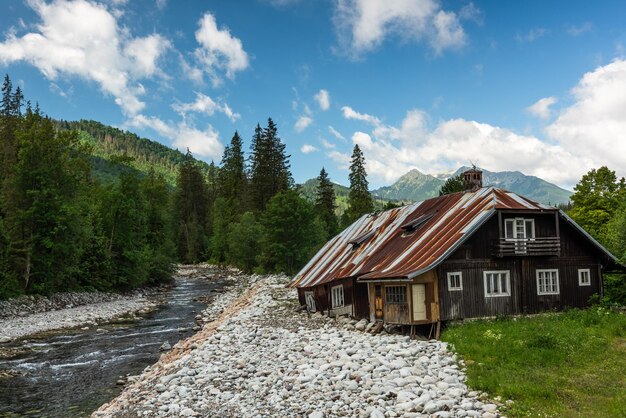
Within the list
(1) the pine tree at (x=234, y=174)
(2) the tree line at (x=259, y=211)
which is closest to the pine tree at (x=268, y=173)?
(2) the tree line at (x=259, y=211)

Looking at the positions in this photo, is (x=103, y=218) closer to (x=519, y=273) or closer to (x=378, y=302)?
(x=378, y=302)

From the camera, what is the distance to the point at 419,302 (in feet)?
69.9

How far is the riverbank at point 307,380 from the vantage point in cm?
1316

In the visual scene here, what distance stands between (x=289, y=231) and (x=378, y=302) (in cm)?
3367

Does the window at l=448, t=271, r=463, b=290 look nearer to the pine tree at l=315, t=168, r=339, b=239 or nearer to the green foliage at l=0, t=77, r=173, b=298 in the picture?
the green foliage at l=0, t=77, r=173, b=298

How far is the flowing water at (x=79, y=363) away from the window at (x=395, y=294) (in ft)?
36.4

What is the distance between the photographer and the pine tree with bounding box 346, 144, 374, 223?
81625mm

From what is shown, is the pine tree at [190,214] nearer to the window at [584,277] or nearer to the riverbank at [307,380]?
the riverbank at [307,380]

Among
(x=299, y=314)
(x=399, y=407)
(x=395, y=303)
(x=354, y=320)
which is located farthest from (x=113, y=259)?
(x=399, y=407)

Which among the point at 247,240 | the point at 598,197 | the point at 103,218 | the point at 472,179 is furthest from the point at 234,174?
the point at 472,179

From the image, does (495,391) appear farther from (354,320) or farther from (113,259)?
(113,259)

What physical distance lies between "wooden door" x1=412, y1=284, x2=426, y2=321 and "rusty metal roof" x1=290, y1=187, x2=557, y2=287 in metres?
1.03

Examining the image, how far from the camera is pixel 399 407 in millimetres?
12719

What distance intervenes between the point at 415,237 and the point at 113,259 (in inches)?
1537
